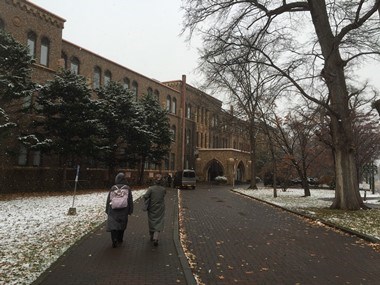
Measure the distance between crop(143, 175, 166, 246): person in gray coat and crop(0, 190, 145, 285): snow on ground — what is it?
6.29 ft

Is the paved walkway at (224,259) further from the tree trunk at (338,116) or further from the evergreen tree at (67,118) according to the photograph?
the evergreen tree at (67,118)

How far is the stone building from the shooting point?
28523 mm

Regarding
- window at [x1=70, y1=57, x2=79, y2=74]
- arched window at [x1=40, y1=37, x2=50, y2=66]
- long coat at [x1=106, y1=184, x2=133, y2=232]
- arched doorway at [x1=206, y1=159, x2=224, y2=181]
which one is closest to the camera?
long coat at [x1=106, y1=184, x2=133, y2=232]

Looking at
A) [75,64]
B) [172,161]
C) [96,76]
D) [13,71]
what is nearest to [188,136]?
[172,161]

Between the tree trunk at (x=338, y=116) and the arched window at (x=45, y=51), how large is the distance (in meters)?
20.9

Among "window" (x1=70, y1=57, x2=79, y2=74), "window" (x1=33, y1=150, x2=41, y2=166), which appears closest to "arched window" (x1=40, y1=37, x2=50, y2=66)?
"window" (x1=70, y1=57, x2=79, y2=74)

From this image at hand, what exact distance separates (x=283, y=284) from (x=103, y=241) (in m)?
5.01

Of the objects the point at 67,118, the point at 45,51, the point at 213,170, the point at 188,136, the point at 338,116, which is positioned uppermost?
the point at 45,51

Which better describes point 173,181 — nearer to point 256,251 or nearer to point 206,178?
point 206,178

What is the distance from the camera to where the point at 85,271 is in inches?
277

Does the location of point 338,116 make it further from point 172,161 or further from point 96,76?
point 172,161

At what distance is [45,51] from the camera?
31.7 m

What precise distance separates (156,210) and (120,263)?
2.35m

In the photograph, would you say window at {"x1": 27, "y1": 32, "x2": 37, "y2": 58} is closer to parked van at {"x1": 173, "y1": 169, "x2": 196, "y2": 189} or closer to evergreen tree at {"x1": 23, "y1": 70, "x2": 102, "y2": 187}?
evergreen tree at {"x1": 23, "y1": 70, "x2": 102, "y2": 187}
